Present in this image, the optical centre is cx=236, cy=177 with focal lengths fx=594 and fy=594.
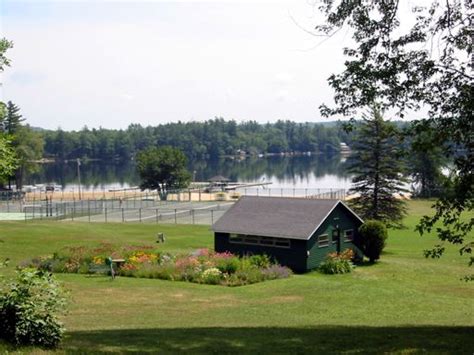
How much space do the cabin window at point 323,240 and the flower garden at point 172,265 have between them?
9.94 ft

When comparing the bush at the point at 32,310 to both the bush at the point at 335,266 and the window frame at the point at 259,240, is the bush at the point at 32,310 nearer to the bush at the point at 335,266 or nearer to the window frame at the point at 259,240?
the window frame at the point at 259,240

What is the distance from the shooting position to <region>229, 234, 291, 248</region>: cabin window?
3203 centimetres

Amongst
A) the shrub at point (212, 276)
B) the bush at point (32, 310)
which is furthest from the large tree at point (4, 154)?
the shrub at point (212, 276)

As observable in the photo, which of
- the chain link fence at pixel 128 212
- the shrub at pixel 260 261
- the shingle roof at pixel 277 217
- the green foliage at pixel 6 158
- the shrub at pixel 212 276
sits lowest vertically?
the shrub at pixel 212 276

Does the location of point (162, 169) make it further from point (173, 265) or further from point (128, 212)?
point (173, 265)

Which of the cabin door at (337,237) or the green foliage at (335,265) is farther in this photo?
the cabin door at (337,237)

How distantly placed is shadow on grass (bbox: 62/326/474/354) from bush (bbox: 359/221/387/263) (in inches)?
768

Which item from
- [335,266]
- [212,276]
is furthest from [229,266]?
[335,266]

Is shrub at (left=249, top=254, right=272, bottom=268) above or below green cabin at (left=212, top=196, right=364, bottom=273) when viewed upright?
below

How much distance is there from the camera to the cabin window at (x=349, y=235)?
35.2 m

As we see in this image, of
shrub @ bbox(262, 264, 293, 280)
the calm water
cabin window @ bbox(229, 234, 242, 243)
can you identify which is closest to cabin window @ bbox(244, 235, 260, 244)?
cabin window @ bbox(229, 234, 242, 243)

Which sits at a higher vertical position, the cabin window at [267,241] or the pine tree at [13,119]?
the pine tree at [13,119]

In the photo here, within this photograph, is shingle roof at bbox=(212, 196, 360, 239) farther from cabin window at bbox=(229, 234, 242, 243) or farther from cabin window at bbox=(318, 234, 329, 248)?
cabin window at bbox=(318, 234, 329, 248)

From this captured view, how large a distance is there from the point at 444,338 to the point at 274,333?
4038mm
